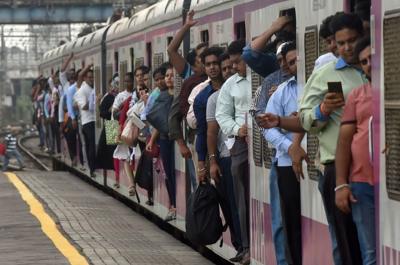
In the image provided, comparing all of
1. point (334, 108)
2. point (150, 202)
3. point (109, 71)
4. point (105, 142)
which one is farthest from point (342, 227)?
point (109, 71)

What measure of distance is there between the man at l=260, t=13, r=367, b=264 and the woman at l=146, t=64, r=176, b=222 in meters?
7.17

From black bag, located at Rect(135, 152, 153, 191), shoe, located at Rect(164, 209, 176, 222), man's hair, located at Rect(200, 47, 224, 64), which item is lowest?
shoe, located at Rect(164, 209, 176, 222)

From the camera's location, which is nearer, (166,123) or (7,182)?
(166,123)

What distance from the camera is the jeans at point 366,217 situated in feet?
23.1

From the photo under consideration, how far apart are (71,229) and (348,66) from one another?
27.4 ft

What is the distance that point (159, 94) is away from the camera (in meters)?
15.0

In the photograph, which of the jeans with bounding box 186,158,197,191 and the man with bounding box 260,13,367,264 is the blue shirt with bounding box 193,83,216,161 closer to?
the jeans with bounding box 186,158,197,191

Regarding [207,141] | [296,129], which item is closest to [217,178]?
[207,141]

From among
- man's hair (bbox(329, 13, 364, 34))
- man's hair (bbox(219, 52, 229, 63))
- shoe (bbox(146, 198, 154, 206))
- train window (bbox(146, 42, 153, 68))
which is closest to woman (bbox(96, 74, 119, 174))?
train window (bbox(146, 42, 153, 68))

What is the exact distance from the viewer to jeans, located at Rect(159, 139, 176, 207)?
1510cm

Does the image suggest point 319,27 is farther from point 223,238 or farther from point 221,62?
point 223,238

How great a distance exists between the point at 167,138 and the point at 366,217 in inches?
321

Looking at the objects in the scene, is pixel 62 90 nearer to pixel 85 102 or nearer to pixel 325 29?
pixel 85 102

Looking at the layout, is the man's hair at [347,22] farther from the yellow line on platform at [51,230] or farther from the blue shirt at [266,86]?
the yellow line on platform at [51,230]
